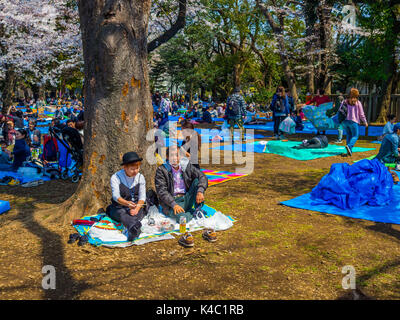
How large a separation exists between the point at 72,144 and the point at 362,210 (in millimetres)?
6190

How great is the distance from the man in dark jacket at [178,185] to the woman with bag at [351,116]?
273 inches

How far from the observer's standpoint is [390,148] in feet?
28.8

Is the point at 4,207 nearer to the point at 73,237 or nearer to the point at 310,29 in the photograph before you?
the point at 73,237

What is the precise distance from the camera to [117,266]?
405 cm

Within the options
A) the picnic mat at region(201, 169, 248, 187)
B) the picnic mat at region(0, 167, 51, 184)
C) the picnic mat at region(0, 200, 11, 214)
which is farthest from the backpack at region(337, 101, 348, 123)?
the picnic mat at region(0, 200, 11, 214)

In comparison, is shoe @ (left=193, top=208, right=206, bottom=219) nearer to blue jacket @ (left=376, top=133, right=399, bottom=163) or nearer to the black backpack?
blue jacket @ (left=376, top=133, right=399, bottom=163)

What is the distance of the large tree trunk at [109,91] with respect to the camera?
211 inches

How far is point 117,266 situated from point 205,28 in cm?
2927

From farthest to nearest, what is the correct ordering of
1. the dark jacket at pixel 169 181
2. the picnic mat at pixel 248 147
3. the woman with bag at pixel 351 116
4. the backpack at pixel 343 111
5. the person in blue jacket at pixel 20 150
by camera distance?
the picnic mat at pixel 248 147 → the backpack at pixel 343 111 → the woman with bag at pixel 351 116 → the person in blue jacket at pixel 20 150 → the dark jacket at pixel 169 181

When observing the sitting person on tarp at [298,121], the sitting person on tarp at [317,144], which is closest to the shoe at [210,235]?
the sitting person on tarp at [317,144]

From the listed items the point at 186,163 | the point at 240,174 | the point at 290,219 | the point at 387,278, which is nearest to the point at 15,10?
the point at 240,174

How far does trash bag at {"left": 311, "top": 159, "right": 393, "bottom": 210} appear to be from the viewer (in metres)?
6.12

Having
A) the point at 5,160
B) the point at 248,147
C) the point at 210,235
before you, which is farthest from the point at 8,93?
the point at 210,235

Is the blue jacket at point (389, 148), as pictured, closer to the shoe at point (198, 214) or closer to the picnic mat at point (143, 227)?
the picnic mat at point (143, 227)
